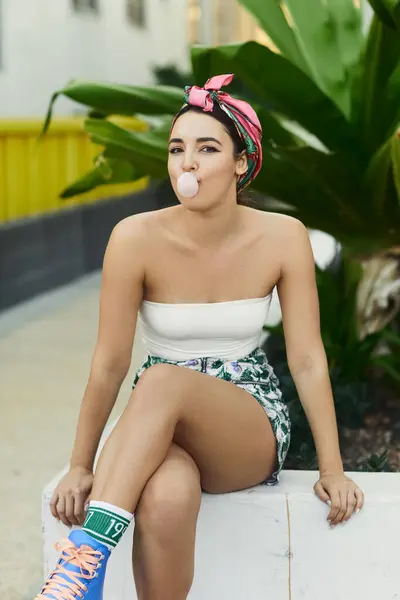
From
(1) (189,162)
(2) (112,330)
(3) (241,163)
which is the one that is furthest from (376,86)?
(2) (112,330)

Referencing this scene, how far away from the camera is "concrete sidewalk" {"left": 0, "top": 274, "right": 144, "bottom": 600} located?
2.28 meters

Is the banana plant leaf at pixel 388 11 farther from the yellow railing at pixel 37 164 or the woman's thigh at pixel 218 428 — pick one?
the yellow railing at pixel 37 164

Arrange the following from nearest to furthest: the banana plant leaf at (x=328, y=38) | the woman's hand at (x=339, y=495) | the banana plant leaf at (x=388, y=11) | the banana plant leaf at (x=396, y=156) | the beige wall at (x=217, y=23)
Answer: the woman's hand at (x=339, y=495) → the banana plant leaf at (x=388, y=11) → the banana plant leaf at (x=396, y=156) → the banana plant leaf at (x=328, y=38) → the beige wall at (x=217, y=23)

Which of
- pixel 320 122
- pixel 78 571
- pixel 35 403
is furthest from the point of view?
pixel 35 403

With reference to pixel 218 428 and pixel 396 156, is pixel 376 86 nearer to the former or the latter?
pixel 396 156

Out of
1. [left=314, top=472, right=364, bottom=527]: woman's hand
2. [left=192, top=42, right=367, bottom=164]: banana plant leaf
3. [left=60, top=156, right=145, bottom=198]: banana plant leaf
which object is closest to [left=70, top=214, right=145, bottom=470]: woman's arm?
[left=314, top=472, right=364, bottom=527]: woman's hand

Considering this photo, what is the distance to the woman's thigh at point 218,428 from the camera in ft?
5.16

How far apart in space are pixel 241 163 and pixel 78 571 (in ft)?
2.42

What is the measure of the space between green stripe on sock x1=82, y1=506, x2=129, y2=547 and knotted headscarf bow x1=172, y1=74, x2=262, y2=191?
25.3 inches

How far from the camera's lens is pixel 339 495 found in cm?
163

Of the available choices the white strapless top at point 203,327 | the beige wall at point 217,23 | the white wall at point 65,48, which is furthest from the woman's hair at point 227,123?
the beige wall at point 217,23

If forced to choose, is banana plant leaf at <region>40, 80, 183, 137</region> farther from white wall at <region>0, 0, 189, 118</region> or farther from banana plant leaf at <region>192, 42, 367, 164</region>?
white wall at <region>0, 0, 189, 118</region>

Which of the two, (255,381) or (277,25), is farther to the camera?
(277,25)

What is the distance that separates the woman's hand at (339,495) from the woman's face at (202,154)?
0.53 metres
